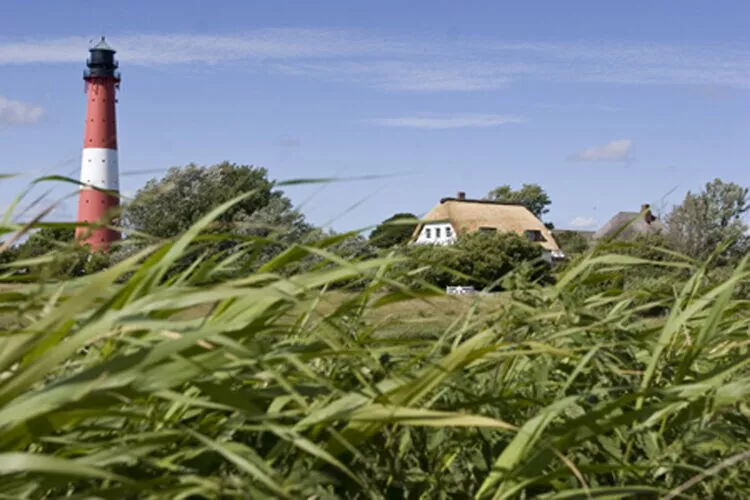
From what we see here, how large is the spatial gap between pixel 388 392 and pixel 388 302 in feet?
1.30

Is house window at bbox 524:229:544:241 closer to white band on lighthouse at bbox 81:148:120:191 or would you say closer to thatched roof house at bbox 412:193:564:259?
thatched roof house at bbox 412:193:564:259

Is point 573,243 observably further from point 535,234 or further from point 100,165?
point 535,234

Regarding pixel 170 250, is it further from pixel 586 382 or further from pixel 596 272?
pixel 596 272

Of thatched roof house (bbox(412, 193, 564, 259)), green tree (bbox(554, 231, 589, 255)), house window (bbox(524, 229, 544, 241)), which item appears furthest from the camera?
house window (bbox(524, 229, 544, 241))

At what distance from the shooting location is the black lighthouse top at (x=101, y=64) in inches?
2650

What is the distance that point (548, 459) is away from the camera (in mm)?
1524

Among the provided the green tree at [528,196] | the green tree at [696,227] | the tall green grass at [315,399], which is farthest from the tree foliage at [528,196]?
the tall green grass at [315,399]

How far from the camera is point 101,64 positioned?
223 feet

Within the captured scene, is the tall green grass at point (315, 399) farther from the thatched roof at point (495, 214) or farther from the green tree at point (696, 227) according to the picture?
the thatched roof at point (495, 214)

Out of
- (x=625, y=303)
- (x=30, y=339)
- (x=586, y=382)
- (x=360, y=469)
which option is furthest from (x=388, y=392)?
(x=625, y=303)

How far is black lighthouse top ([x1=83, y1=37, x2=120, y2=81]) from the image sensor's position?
2650 inches

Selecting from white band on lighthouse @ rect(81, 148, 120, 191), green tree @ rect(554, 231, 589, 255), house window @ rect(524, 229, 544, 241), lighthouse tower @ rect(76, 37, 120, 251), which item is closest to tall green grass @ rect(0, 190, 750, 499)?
green tree @ rect(554, 231, 589, 255)

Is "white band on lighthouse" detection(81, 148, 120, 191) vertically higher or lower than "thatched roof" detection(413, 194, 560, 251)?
higher

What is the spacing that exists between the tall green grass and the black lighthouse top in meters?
67.9
